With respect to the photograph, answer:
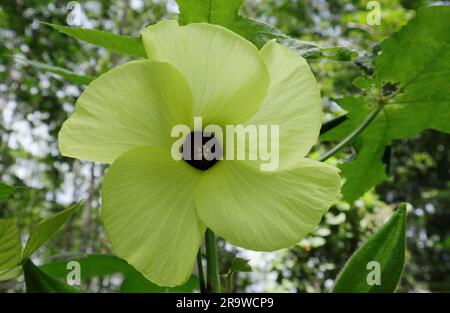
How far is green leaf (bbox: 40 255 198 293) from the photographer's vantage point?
0.81 m

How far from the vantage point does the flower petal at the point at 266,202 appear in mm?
440

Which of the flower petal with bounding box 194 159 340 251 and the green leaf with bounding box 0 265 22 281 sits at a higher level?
the flower petal with bounding box 194 159 340 251

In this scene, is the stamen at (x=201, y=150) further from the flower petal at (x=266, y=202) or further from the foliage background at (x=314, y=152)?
the foliage background at (x=314, y=152)

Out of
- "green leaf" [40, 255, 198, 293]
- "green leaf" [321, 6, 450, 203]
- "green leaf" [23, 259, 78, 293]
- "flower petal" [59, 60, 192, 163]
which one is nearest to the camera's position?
"flower petal" [59, 60, 192, 163]

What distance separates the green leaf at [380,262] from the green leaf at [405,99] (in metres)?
0.21

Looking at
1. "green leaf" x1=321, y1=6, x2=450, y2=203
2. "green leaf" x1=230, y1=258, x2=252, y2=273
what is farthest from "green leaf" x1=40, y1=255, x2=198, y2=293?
"green leaf" x1=321, y1=6, x2=450, y2=203

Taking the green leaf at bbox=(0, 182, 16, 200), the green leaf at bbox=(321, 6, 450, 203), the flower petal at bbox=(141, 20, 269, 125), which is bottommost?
the green leaf at bbox=(0, 182, 16, 200)

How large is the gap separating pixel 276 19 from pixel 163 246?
5.99m

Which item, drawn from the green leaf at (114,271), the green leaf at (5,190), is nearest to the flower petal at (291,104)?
the green leaf at (5,190)

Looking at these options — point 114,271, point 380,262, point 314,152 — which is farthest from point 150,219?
point 314,152

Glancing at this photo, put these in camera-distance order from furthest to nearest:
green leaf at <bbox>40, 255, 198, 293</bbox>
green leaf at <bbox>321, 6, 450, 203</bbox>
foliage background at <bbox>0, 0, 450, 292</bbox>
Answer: foliage background at <bbox>0, 0, 450, 292</bbox>
green leaf at <bbox>40, 255, 198, 293</bbox>
green leaf at <bbox>321, 6, 450, 203</bbox>

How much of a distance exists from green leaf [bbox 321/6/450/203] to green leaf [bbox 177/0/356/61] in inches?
5.2

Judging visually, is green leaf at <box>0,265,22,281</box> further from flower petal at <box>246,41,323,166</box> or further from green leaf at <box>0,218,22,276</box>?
flower petal at <box>246,41,323,166</box>

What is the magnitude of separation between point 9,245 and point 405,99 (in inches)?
23.6
